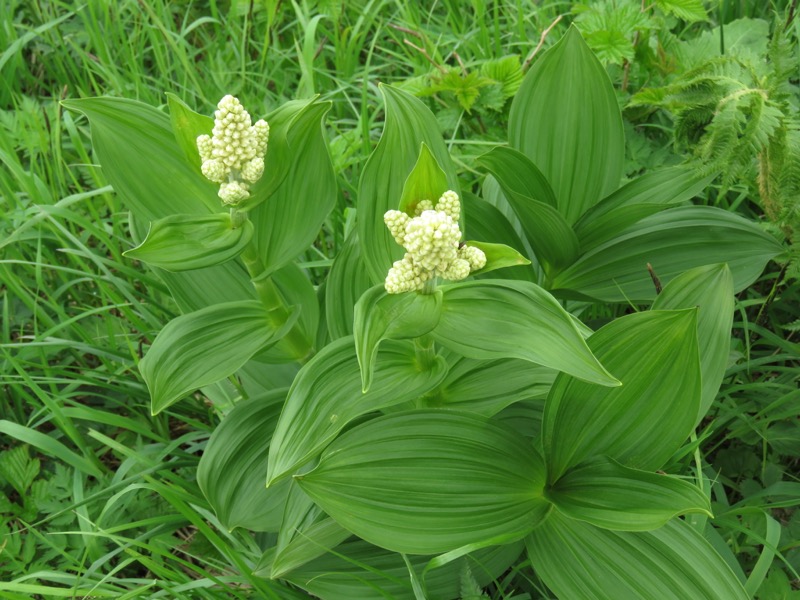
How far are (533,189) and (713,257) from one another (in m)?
0.55

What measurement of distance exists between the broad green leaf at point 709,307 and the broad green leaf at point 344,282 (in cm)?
76

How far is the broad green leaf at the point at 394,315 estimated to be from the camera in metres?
1.45

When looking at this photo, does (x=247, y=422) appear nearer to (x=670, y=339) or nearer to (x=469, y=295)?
(x=469, y=295)

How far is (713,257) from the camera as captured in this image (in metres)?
2.21

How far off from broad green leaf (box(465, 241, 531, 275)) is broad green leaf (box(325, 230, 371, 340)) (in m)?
0.58

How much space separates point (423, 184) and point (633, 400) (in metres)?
0.68

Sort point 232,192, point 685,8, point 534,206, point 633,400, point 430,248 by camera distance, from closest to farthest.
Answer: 1. point 430,248
2. point 232,192
3. point 633,400
4. point 534,206
5. point 685,8

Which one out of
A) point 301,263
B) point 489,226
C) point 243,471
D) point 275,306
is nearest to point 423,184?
point 275,306

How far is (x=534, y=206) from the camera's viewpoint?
2.04m

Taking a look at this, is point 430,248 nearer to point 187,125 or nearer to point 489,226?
point 187,125

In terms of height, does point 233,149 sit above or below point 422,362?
above

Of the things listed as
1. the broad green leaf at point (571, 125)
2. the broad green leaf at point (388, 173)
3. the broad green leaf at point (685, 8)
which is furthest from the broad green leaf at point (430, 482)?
the broad green leaf at point (685, 8)

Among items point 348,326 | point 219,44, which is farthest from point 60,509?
point 219,44

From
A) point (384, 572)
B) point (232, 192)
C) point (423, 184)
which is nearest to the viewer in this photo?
point (423, 184)
